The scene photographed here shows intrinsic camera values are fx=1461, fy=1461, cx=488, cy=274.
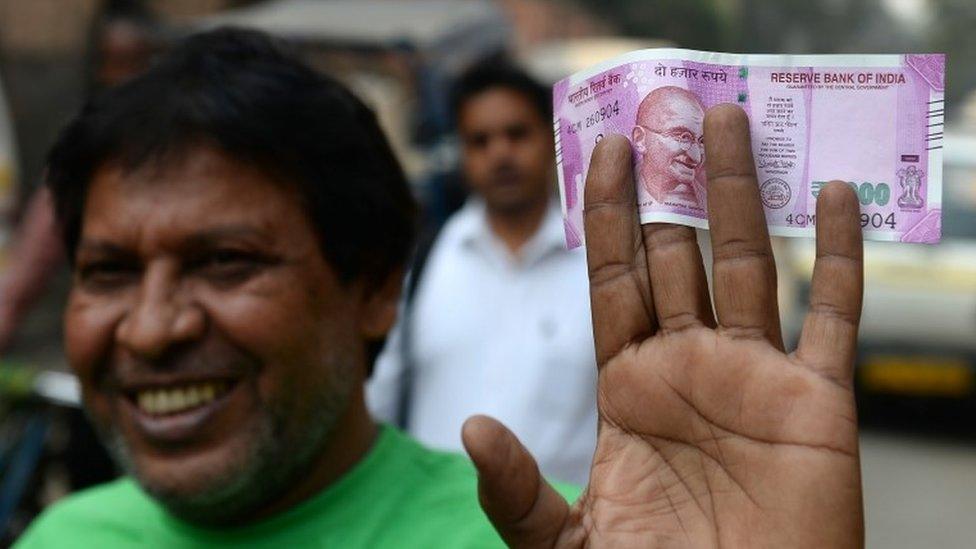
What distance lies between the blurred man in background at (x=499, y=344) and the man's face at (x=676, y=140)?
1789 millimetres

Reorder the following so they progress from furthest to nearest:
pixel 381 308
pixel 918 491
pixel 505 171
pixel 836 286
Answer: pixel 918 491 < pixel 505 171 < pixel 381 308 < pixel 836 286

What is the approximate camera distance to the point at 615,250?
1.69 m

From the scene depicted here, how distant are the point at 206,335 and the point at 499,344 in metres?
1.62

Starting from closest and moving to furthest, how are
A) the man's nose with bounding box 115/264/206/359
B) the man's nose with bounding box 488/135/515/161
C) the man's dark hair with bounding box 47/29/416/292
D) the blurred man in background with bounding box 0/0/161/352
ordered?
the man's nose with bounding box 115/264/206/359, the man's dark hair with bounding box 47/29/416/292, the man's nose with bounding box 488/135/515/161, the blurred man in background with bounding box 0/0/161/352

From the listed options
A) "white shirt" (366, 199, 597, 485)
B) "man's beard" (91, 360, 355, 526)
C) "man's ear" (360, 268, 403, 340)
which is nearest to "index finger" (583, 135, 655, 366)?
"man's beard" (91, 360, 355, 526)

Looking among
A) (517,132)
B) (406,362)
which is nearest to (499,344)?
(406,362)

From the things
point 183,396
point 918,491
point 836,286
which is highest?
point 836,286

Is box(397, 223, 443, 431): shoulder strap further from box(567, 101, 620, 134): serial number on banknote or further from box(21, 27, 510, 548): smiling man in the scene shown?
box(567, 101, 620, 134): serial number on banknote

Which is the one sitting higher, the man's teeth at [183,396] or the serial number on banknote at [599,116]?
the serial number on banknote at [599,116]

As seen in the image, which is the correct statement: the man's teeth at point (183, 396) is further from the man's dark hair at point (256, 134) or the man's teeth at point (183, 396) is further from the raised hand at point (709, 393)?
the raised hand at point (709, 393)

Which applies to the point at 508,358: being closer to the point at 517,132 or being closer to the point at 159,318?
the point at 517,132

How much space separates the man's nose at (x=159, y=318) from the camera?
6.89ft

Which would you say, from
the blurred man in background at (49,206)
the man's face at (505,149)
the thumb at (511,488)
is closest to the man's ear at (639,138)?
the thumb at (511,488)

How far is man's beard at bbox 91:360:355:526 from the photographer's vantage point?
6.94ft
